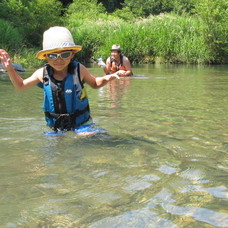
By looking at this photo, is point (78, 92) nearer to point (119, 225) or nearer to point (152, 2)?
point (119, 225)

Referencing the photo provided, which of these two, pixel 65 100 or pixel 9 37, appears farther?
pixel 9 37

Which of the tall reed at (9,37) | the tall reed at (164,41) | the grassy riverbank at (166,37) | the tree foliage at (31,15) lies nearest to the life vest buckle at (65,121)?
the tall reed at (9,37)

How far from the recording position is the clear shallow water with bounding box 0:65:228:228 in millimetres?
2121

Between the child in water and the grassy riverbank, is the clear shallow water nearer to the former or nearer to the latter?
the child in water

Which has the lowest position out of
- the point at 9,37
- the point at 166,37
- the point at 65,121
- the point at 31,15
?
the point at 65,121

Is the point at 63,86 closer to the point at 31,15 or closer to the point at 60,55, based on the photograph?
the point at 60,55

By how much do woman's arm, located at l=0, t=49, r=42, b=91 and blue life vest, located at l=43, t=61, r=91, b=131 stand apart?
0.41ft

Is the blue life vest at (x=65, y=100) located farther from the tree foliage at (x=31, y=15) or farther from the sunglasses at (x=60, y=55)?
the tree foliage at (x=31, y=15)

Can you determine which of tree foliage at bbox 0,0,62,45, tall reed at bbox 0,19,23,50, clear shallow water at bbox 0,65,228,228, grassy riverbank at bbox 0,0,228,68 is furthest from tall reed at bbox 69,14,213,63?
clear shallow water at bbox 0,65,228,228

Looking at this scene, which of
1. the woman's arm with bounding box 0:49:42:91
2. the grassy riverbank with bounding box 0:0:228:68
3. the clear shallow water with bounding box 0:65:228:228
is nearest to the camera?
the clear shallow water with bounding box 0:65:228:228

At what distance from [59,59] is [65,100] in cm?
48

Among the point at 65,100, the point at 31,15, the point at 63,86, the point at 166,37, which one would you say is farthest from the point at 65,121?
the point at 31,15

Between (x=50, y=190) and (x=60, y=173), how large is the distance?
1.20ft

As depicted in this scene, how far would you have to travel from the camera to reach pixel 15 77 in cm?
388
